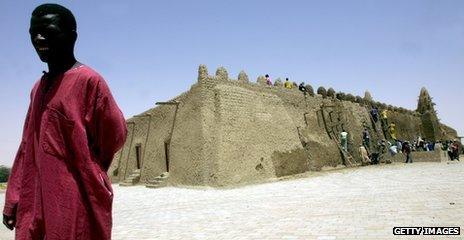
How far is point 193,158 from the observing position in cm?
→ 1697

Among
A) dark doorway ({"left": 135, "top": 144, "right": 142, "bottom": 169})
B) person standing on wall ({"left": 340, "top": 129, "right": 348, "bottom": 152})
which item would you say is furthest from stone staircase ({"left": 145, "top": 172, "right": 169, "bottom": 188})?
person standing on wall ({"left": 340, "top": 129, "right": 348, "bottom": 152})

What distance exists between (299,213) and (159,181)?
10.6 meters

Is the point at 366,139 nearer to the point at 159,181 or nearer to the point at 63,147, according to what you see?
the point at 159,181

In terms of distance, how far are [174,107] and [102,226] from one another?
16828mm

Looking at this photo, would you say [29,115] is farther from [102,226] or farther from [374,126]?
[374,126]

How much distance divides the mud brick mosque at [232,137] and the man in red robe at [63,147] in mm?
13430

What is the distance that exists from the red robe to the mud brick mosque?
529 inches

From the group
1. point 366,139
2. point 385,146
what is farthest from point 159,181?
point 385,146

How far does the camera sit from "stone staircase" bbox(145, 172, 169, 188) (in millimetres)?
17969

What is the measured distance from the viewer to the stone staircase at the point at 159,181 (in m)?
18.0

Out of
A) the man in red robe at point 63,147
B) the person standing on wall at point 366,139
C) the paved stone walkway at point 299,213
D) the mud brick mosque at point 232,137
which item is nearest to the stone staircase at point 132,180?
the mud brick mosque at point 232,137

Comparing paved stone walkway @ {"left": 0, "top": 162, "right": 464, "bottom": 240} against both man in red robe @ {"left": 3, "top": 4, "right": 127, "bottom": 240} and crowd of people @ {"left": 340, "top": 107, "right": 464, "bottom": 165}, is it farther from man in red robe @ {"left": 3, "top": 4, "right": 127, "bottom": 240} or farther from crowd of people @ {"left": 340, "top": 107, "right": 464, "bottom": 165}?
crowd of people @ {"left": 340, "top": 107, "right": 464, "bottom": 165}

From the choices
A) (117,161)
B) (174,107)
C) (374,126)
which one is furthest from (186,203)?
(374,126)

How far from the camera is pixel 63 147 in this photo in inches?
103
